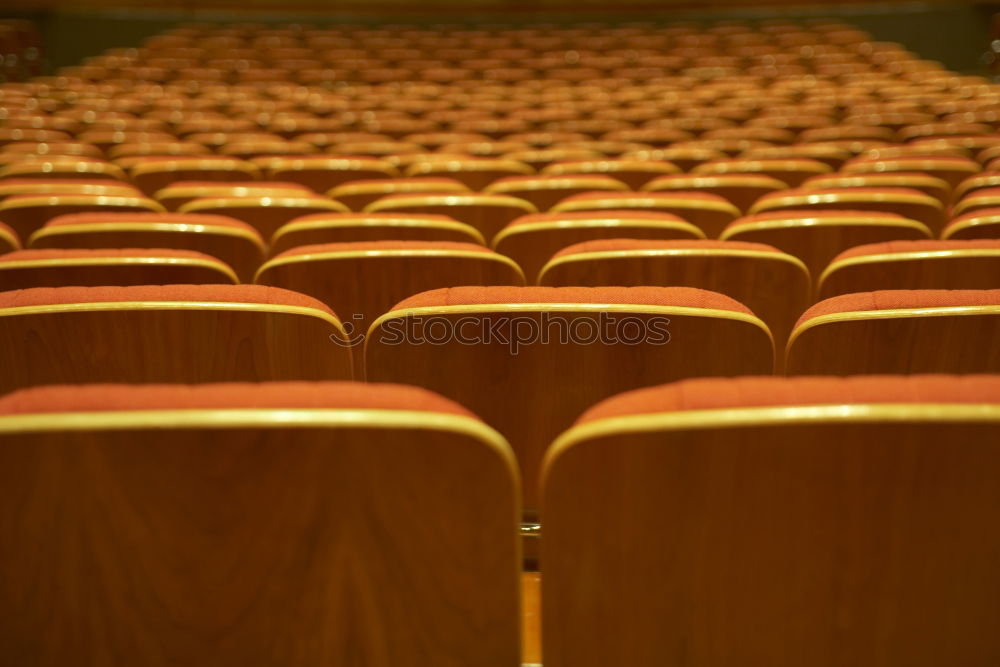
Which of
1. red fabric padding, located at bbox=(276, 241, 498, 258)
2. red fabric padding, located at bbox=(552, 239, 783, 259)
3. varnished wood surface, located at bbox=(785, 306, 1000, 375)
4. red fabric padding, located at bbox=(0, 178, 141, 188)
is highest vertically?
red fabric padding, located at bbox=(0, 178, 141, 188)

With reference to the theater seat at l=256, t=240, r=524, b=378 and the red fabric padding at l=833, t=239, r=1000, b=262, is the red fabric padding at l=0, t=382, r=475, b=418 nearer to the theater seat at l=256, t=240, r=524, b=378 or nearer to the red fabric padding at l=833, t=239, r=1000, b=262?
the theater seat at l=256, t=240, r=524, b=378

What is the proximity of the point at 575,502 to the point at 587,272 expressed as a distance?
0.19 m

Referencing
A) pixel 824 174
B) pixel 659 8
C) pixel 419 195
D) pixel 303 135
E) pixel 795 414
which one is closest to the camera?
pixel 795 414

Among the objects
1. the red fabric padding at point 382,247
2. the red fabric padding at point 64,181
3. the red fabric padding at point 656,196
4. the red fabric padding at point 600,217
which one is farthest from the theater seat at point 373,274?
the red fabric padding at point 64,181

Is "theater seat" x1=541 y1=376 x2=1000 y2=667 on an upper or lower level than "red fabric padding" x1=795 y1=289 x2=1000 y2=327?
lower

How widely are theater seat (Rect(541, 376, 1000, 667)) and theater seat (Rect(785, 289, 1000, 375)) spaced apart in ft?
0.29

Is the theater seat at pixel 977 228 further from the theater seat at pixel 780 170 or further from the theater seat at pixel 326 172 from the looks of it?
the theater seat at pixel 326 172

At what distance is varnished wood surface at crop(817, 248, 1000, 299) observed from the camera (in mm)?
337

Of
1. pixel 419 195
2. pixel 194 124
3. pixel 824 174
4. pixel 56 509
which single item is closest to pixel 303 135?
pixel 194 124

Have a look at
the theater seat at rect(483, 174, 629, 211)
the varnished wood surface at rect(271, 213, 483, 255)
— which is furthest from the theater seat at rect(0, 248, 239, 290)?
the theater seat at rect(483, 174, 629, 211)

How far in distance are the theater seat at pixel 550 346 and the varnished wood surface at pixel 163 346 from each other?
3cm

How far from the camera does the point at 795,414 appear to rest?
0.16 m

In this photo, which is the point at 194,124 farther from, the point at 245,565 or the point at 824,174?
the point at 245,565

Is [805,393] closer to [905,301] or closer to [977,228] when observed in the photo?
[905,301]
